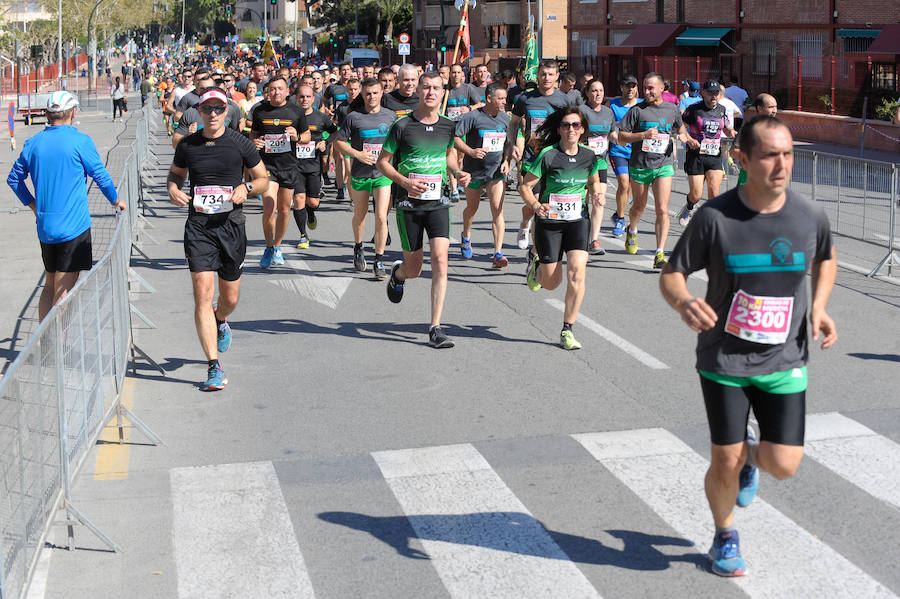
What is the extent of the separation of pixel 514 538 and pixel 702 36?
4227cm

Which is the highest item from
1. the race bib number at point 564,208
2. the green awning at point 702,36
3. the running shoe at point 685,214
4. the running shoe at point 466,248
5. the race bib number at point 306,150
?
the green awning at point 702,36

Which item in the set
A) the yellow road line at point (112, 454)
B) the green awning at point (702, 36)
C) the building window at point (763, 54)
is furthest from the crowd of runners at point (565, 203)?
the green awning at point (702, 36)

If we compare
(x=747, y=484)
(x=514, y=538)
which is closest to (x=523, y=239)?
(x=514, y=538)

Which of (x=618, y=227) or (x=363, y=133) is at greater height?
(x=363, y=133)

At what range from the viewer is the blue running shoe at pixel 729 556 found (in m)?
5.41

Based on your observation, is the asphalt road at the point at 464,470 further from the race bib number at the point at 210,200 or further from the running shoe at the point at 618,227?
the running shoe at the point at 618,227

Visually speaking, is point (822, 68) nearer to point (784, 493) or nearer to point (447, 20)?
point (784, 493)

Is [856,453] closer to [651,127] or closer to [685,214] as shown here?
[651,127]

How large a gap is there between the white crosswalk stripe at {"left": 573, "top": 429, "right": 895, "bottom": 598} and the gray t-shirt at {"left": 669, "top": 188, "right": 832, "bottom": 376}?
911mm

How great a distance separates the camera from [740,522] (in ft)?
19.9

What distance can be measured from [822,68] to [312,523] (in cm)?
3138

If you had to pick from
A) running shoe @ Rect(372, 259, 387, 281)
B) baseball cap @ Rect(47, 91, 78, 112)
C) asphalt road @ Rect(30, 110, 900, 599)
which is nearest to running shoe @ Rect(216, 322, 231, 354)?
asphalt road @ Rect(30, 110, 900, 599)

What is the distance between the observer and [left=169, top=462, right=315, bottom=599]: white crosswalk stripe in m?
5.42

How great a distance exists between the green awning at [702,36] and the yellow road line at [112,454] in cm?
4009
